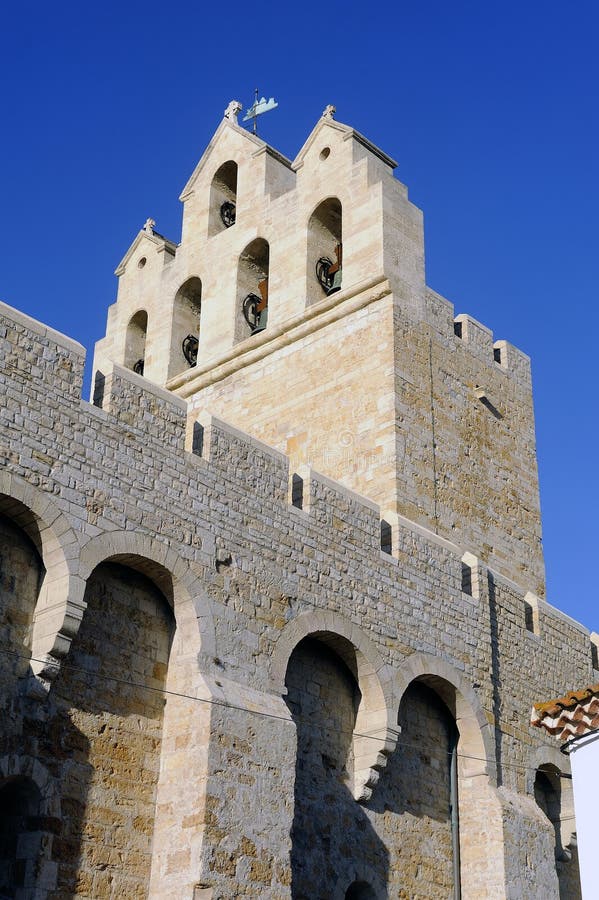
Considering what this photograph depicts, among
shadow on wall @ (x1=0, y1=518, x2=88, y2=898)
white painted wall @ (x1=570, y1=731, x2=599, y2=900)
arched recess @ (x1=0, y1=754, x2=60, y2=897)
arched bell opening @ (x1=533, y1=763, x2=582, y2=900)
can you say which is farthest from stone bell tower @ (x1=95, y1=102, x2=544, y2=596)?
arched recess @ (x1=0, y1=754, x2=60, y2=897)

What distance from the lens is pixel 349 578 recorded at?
45.8ft

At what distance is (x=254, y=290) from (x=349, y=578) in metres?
7.96

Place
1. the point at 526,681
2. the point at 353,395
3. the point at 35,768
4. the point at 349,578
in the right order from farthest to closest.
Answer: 1. the point at 353,395
2. the point at 526,681
3. the point at 349,578
4. the point at 35,768

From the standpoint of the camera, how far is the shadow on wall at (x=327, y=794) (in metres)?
12.7

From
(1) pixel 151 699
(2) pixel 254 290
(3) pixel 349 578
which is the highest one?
(2) pixel 254 290

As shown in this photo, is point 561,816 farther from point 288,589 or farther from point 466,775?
point 288,589

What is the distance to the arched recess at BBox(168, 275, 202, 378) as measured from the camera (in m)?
21.1

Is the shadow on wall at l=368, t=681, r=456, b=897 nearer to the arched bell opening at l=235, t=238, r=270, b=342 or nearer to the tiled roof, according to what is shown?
the tiled roof

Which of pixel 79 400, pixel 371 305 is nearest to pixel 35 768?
pixel 79 400

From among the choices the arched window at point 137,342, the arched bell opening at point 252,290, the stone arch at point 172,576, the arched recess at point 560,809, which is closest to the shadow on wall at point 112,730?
the stone arch at point 172,576

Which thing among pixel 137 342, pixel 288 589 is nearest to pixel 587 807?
pixel 288 589

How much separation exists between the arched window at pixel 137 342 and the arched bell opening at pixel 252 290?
2.51 m

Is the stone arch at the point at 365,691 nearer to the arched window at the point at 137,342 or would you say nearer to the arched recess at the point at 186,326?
the arched recess at the point at 186,326

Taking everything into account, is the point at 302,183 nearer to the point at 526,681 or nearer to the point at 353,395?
the point at 353,395
